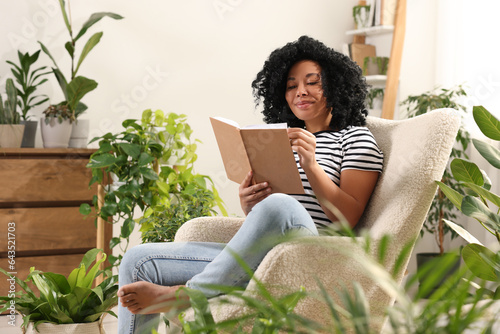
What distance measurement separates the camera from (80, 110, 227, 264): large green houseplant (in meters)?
2.55

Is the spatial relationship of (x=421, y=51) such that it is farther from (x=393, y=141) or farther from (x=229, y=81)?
(x=393, y=141)

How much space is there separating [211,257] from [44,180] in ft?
4.68

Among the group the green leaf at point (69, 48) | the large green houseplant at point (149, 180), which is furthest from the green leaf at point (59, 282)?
the green leaf at point (69, 48)

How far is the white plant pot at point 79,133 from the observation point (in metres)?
3.01

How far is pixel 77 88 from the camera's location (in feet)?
9.45

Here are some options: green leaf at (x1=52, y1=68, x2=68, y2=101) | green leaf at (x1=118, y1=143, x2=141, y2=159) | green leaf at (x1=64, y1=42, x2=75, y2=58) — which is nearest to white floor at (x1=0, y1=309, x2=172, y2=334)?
green leaf at (x1=118, y1=143, x2=141, y2=159)

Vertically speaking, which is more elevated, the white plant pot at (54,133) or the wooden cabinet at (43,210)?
the white plant pot at (54,133)

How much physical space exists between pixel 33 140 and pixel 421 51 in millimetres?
2441

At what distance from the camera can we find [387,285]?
41 centimetres

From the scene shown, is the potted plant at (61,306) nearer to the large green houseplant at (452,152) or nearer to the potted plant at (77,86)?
the potted plant at (77,86)

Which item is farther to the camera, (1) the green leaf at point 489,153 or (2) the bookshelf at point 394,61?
(2) the bookshelf at point 394,61

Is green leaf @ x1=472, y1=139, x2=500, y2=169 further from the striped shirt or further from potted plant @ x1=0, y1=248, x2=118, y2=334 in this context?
potted plant @ x1=0, y1=248, x2=118, y2=334

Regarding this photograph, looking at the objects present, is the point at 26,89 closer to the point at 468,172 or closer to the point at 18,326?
the point at 18,326

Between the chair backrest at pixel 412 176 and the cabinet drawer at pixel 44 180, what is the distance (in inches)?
64.5
